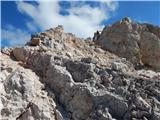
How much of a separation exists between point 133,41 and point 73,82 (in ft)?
21.3

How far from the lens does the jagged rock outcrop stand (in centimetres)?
2467

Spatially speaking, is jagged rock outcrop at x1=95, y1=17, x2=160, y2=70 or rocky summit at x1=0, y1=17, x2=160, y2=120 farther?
jagged rock outcrop at x1=95, y1=17, x2=160, y2=70

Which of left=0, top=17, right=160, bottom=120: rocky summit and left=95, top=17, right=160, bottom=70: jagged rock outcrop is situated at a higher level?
left=95, top=17, right=160, bottom=70: jagged rock outcrop

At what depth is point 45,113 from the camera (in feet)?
61.2

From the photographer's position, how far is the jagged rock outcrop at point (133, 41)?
24672 millimetres

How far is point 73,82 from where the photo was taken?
19875 millimetres

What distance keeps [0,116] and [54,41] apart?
6.19m

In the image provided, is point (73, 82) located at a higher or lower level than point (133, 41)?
lower

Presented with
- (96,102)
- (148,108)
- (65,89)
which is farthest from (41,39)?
(148,108)

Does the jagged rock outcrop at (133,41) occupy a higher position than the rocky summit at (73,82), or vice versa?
the jagged rock outcrop at (133,41)

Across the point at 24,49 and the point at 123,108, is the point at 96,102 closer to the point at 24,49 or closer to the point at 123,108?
the point at 123,108

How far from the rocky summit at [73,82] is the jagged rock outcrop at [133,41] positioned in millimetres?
A: 77

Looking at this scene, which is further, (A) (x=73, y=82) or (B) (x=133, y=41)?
(B) (x=133, y=41)

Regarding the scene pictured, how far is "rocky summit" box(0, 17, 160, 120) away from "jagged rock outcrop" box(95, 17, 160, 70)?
0.25 ft
